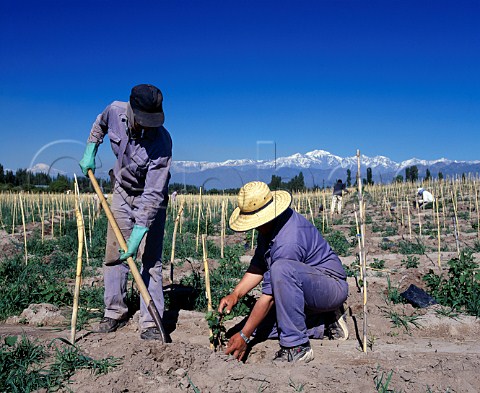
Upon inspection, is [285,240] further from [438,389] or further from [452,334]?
[452,334]

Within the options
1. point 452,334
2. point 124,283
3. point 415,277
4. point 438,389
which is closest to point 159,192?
point 124,283

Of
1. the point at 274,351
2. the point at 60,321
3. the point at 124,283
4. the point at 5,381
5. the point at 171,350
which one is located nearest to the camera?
the point at 5,381

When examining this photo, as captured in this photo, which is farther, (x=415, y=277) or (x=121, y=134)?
(x=415, y=277)

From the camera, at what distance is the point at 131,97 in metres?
2.97

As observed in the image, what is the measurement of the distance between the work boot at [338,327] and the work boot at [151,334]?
1285 mm

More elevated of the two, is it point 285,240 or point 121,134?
point 121,134

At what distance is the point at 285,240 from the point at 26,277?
3.29 m

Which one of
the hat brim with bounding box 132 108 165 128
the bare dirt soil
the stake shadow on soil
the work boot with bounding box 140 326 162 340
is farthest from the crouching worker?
the hat brim with bounding box 132 108 165 128

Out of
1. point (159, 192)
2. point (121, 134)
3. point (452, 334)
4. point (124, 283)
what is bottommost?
point (452, 334)

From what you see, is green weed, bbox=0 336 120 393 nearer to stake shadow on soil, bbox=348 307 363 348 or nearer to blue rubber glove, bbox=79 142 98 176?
blue rubber glove, bbox=79 142 98 176

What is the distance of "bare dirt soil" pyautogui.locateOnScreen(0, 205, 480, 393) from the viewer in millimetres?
2494

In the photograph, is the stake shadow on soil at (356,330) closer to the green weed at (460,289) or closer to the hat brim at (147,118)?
the green weed at (460,289)

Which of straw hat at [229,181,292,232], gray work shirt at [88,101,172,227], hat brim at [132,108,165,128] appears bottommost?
straw hat at [229,181,292,232]

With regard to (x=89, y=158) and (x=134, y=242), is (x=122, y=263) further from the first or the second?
(x=89, y=158)
